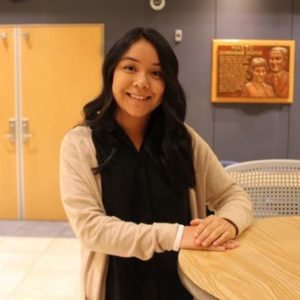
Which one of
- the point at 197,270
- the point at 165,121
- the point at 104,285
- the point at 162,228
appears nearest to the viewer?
the point at 197,270

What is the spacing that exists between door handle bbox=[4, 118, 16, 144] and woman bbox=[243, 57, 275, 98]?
8.07 ft

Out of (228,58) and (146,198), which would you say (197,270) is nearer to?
(146,198)

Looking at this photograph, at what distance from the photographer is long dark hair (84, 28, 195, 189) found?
1360 millimetres

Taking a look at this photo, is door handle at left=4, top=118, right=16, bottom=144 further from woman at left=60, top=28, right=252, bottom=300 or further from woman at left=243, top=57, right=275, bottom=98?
woman at left=60, top=28, right=252, bottom=300

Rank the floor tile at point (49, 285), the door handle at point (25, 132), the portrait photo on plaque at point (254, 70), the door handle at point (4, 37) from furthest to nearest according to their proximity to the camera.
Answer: the door handle at point (25, 132), the door handle at point (4, 37), the portrait photo on plaque at point (254, 70), the floor tile at point (49, 285)

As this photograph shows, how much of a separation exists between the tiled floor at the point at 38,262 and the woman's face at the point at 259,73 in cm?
240

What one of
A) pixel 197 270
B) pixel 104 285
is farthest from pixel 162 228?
pixel 104 285

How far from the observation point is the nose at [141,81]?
1.33 m

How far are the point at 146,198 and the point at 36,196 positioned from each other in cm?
333

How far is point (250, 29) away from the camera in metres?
4.14

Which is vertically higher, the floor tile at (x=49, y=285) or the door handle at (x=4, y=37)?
the door handle at (x=4, y=37)

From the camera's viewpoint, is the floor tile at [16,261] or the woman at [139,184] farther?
the floor tile at [16,261]

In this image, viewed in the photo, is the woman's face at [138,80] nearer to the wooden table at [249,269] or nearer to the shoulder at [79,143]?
the shoulder at [79,143]

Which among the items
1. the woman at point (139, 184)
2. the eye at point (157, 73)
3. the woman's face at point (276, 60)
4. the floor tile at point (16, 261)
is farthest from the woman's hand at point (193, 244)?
the woman's face at point (276, 60)
